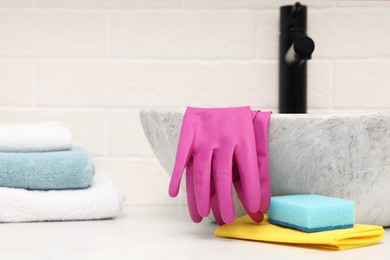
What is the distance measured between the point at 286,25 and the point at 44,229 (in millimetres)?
665

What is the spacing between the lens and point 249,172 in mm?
905

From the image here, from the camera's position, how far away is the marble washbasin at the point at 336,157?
912 millimetres

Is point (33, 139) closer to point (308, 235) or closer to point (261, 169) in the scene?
point (261, 169)

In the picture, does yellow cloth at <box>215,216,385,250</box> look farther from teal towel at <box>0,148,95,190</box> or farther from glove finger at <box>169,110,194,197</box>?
teal towel at <box>0,148,95,190</box>

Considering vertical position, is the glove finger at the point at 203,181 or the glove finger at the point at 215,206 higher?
the glove finger at the point at 203,181

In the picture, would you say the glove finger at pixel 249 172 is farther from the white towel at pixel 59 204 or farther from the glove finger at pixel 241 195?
the white towel at pixel 59 204

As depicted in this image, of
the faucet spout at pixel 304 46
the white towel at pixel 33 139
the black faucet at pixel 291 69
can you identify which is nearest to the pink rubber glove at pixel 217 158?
the faucet spout at pixel 304 46

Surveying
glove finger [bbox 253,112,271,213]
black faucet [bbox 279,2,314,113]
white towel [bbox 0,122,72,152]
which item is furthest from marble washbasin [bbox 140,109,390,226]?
black faucet [bbox 279,2,314,113]

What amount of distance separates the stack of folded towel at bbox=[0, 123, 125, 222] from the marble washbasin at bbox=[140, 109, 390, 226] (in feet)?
0.81

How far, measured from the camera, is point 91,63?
140 cm

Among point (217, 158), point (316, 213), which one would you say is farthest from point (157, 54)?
point (316, 213)

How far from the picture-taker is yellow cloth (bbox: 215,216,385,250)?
85cm

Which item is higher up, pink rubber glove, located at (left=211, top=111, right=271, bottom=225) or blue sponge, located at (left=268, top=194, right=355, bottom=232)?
pink rubber glove, located at (left=211, top=111, right=271, bottom=225)

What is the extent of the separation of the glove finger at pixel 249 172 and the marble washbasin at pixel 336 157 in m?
0.05
